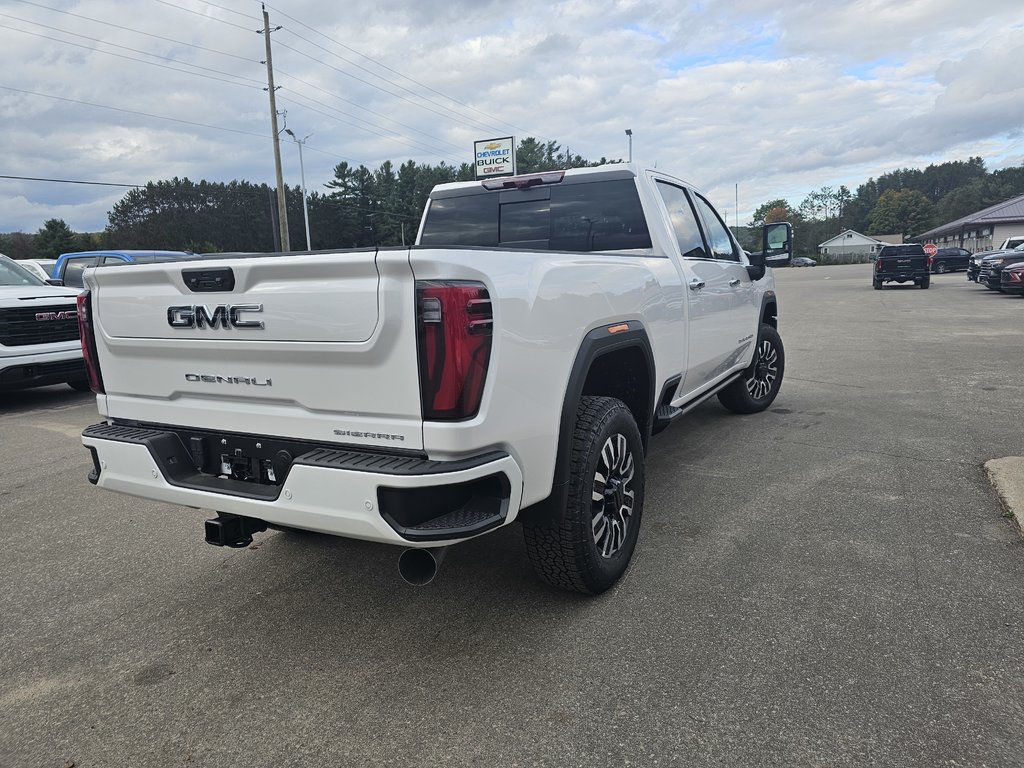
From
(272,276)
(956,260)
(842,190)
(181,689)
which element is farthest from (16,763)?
(842,190)

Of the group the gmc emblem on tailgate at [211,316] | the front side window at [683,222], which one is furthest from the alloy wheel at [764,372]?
the gmc emblem on tailgate at [211,316]

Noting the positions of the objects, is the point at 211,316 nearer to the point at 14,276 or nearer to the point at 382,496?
the point at 382,496

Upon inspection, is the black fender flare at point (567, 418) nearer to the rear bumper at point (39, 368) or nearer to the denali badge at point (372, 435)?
the denali badge at point (372, 435)

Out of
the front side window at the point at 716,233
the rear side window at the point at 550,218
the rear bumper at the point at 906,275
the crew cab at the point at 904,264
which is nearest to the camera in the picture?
the rear side window at the point at 550,218

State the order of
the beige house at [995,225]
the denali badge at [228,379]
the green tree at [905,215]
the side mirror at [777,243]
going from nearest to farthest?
the denali badge at [228,379] → the side mirror at [777,243] → the beige house at [995,225] → the green tree at [905,215]

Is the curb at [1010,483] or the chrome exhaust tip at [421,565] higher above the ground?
the chrome exhaust tip at [421,565]

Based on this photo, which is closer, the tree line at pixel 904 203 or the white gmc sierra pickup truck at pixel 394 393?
the white gmc sierra pickup truck at pixel 394 393

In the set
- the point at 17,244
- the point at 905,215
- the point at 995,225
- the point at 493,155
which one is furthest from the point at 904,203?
the point at 17,244

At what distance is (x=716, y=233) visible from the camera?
5.50 meters

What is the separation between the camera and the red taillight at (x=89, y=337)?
3.09m

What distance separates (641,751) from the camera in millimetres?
2201

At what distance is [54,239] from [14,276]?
6611cm

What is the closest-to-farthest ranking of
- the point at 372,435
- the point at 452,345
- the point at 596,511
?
the point at 452,345, the point at 372,435, the point at 596,511

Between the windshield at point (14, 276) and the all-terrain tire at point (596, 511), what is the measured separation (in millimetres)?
8378
